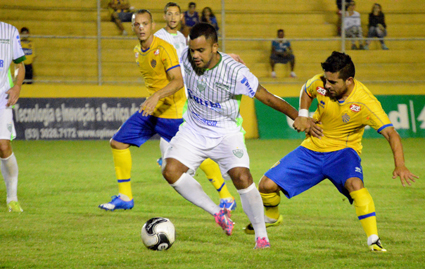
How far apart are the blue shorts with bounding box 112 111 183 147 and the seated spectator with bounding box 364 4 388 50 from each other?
10612 mm

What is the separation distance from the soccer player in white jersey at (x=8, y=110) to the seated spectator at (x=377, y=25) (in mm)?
11432

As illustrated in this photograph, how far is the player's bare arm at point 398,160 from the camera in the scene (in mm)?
4602

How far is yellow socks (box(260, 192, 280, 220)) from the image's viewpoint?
5398 millimetres

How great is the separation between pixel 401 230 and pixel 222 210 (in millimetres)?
1807

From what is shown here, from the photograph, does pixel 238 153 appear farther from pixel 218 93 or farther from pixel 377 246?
pixel 377 246

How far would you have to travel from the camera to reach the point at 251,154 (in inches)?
470

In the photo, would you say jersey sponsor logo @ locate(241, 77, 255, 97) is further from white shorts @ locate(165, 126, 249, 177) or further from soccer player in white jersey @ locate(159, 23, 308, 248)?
white shorts @ locate(165, 126, 249, 177)

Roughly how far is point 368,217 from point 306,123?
960mm

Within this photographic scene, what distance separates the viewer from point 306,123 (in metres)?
4.98

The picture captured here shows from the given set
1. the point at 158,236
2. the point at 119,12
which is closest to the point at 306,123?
the point at 158,236

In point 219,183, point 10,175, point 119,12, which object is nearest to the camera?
point 10,175

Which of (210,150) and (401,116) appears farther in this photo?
(401,116)

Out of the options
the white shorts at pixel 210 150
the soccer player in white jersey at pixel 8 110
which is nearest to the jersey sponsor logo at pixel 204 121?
the white shorts at pixel 210 150

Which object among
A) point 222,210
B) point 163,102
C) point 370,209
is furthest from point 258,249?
point 163,102
